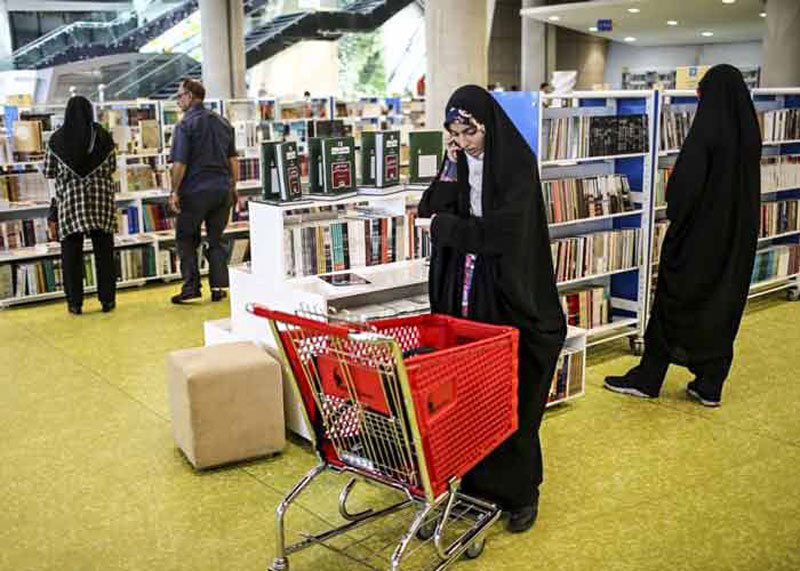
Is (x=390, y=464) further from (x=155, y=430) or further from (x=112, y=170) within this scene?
(x=112, y=170)

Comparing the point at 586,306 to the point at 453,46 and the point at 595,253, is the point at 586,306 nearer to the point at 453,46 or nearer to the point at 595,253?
the point at 595,253

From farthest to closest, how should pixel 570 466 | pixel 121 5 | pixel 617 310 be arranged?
pixel 121 5
pixel 617 310
pixel 570 466

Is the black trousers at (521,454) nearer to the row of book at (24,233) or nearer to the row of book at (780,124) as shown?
the row of book at (780,124)

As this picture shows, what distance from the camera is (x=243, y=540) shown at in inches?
143

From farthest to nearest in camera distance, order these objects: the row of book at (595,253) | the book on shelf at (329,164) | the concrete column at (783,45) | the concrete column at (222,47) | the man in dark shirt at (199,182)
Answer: the concrete column at (222,47) < the concrete column at (783,45) < the man in dark shirt at (199,182) < the row of book at (595,253) < the book on shelf at (329,164)

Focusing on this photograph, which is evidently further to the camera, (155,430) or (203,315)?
(203,315)

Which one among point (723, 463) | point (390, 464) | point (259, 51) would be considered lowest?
point (723, 463)

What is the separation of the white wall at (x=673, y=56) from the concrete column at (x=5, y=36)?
14146 mm

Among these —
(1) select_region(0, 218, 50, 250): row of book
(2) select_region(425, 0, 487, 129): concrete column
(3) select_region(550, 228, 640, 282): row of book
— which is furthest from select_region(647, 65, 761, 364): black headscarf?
(1) select_region(0, 218, 50, 250): row of book

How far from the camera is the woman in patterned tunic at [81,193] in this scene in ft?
23.6

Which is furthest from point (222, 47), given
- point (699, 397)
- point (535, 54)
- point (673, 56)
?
point (699, 397)

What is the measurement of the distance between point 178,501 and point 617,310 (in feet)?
11.2

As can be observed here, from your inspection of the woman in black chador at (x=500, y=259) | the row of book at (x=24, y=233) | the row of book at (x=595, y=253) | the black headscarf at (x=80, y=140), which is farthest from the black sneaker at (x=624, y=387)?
the row of book at (x=24, y=233)

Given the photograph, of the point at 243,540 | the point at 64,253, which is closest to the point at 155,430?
the point at 243,540
